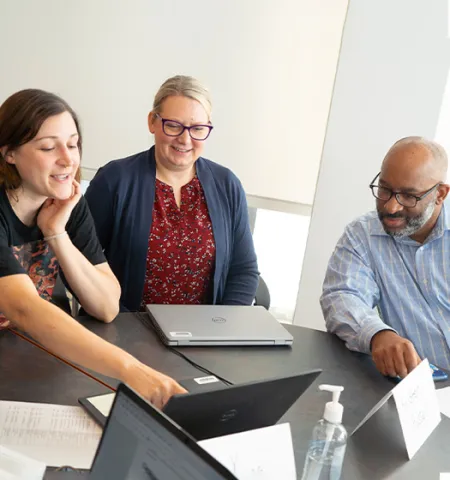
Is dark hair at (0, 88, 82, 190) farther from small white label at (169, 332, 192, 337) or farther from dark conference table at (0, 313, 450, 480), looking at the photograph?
small white label at (169, 332, 192, 337)

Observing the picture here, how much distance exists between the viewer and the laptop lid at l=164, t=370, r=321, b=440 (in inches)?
36.7

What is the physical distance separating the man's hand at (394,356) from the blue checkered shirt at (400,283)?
0.73 ft

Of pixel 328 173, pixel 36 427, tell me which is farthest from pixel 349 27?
pixel 36 427

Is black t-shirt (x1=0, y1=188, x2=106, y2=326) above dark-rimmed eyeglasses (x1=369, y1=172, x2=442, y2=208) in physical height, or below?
below

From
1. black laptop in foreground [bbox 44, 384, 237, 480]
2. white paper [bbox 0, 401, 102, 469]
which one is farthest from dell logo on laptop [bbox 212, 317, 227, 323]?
black laptop in foreground [bbox 44, 384, 237, 480]

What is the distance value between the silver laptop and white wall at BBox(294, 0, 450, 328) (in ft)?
4.06

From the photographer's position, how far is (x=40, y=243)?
1.85 metres

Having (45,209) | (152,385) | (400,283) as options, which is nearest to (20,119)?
(45,209)

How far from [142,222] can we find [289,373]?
1044 millimetres

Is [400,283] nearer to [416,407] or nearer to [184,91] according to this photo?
[416,407]

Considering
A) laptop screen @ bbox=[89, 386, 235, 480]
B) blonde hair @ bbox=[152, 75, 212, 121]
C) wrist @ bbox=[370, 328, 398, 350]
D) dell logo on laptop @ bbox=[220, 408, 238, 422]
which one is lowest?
wrist @ bbox=[370, 328, 398, 350]

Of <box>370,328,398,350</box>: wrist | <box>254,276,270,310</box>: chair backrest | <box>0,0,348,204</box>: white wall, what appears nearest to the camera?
<box>370,328,398,350</box>: wrist

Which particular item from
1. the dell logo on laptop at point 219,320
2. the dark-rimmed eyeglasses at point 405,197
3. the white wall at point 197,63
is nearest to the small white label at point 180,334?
the dell logo on laptop at point 219,320

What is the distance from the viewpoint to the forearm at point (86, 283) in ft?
5.81
